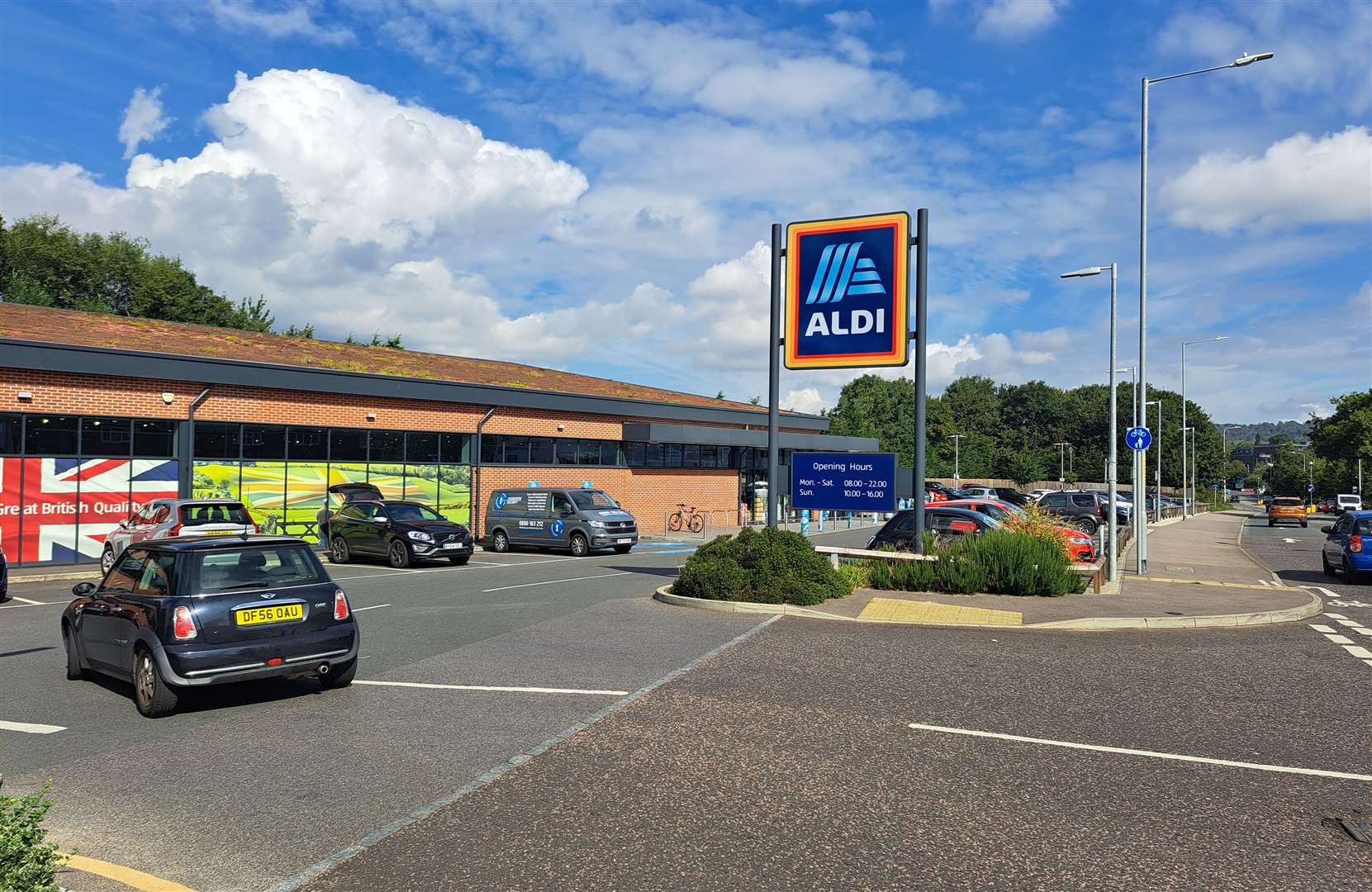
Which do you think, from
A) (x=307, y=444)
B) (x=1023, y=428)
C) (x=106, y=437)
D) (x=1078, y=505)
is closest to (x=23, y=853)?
(x=106, y=437)

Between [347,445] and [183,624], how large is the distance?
20.0 metres

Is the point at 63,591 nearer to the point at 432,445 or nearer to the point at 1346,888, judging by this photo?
the point at 432,445

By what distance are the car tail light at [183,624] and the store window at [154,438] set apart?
672 inches

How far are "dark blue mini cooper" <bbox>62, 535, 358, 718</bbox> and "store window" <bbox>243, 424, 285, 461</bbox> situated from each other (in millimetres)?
16567

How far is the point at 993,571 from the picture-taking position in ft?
51.6

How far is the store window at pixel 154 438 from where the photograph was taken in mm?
22359

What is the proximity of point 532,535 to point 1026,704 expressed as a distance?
19.4m

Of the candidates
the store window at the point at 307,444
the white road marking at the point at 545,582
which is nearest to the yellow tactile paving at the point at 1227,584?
the white road marking at the point at 545,582

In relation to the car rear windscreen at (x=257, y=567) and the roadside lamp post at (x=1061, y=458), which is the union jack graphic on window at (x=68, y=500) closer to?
the car rear windscreen at (x=257, y=567)

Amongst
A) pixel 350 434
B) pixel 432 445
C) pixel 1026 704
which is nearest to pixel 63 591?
pixel 350 434

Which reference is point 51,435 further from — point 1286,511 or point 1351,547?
point 1286,511

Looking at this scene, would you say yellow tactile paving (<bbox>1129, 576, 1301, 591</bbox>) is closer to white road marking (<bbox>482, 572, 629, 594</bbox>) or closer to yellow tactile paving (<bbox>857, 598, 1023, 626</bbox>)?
yellow tactile paving (<bbox>857, 598, 1023, 626</bbox>)

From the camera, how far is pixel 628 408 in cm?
3662

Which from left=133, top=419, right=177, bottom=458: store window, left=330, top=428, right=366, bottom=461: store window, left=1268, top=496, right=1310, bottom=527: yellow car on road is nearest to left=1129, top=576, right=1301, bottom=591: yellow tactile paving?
left=330, top=428, right=366, bottom=461: store window
